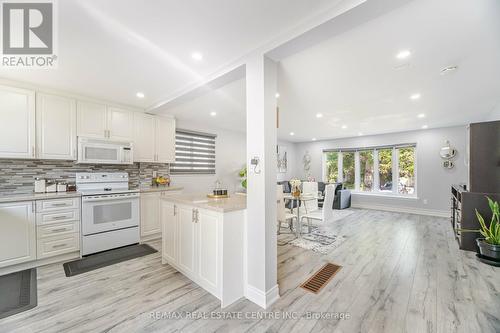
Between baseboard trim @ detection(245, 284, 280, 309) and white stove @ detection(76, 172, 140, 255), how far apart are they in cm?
242

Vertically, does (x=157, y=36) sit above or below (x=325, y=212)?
above

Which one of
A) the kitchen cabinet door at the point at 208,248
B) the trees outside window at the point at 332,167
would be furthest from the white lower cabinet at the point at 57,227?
the trees outside window at the point at 332,167

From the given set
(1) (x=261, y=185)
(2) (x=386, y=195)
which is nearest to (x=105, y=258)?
(1) (x=261, y=185)

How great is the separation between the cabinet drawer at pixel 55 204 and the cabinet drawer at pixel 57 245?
41 cm

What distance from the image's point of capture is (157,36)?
1.88 meters

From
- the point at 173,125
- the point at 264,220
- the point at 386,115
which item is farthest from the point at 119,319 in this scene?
the point at 386,115

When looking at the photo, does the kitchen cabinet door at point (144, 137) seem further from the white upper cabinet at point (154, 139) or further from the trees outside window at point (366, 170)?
the trees outside window at point (366, 170)

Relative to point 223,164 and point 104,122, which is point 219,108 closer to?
point 104,122

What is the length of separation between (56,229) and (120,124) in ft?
6.21

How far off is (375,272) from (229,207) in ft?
7.06

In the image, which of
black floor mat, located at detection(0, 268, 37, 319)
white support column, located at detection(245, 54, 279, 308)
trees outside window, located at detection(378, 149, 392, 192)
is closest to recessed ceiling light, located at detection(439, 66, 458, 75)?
white support column, located at detection(245, 54, 279, 308)

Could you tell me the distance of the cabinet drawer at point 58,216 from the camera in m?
2.77

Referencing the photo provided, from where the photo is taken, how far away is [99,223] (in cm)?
317

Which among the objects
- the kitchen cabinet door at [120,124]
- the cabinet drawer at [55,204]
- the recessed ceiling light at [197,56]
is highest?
the recessed ceiling light at [197,56]
